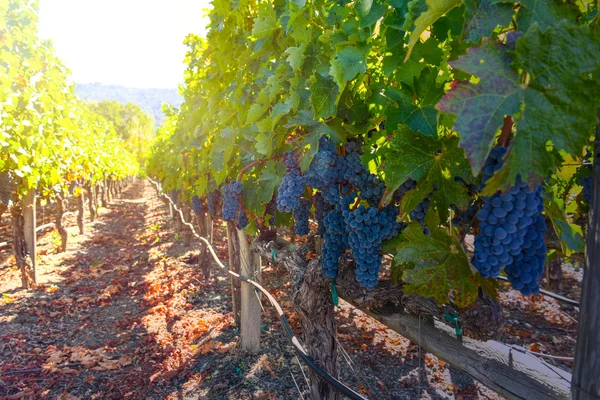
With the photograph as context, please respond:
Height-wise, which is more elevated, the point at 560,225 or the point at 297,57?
the point at 297,57

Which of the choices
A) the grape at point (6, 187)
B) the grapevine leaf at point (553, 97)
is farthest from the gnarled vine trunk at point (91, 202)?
the grapevine leaf at point (553, 97)

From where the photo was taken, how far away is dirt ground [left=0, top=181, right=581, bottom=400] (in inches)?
159

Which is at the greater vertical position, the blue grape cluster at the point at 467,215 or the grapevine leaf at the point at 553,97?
the grapevine leaf at the point at 553,97

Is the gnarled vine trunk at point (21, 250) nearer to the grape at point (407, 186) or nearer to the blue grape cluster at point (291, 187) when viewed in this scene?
the blue grape cluster at point (291, 187)

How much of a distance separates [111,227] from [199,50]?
10062 mm

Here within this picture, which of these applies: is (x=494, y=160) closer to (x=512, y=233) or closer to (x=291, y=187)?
(x=512, y=233)

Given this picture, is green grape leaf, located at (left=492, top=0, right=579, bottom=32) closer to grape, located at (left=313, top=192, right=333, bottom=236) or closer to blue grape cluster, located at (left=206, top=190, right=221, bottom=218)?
grape, located at (left=313, top=192, right=333, bottom=236)

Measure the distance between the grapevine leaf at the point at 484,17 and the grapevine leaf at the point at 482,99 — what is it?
0.08 metres

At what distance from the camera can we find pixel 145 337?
5223 millimetres

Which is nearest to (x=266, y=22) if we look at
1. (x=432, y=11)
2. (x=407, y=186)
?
(x=407, y=186)

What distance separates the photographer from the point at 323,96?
1.64m

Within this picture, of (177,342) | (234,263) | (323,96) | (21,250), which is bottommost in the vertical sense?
(177,342)

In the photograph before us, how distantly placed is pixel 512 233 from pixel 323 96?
956 mm

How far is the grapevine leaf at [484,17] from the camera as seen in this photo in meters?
0.89
